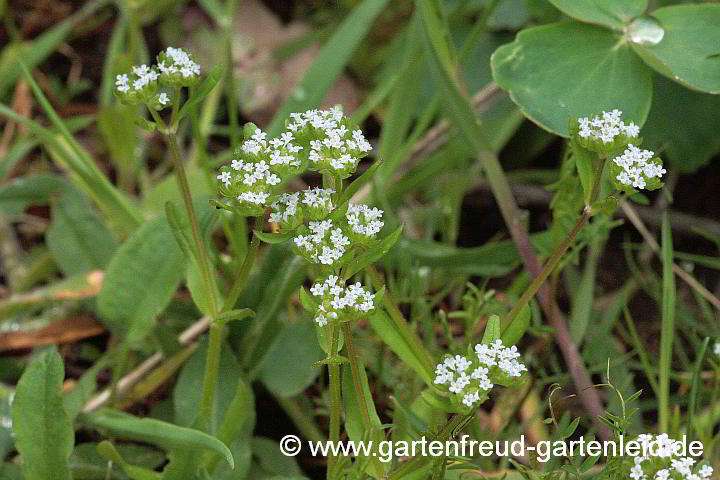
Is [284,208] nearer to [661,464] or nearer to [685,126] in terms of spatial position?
[661,464]

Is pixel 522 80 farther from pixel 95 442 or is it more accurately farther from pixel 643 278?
pixel 95 442

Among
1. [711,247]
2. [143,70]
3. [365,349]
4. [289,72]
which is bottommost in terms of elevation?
[711,247]

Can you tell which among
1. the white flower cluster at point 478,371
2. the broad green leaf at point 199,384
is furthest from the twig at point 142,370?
the white flower cluster at point 478,371

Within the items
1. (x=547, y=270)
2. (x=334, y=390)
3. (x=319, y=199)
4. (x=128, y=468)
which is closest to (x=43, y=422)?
(x=128, y=468)

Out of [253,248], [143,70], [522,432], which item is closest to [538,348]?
[522,432]

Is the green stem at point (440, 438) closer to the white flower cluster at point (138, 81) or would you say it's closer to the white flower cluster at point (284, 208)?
the white flower cluster at point (284, 208)
